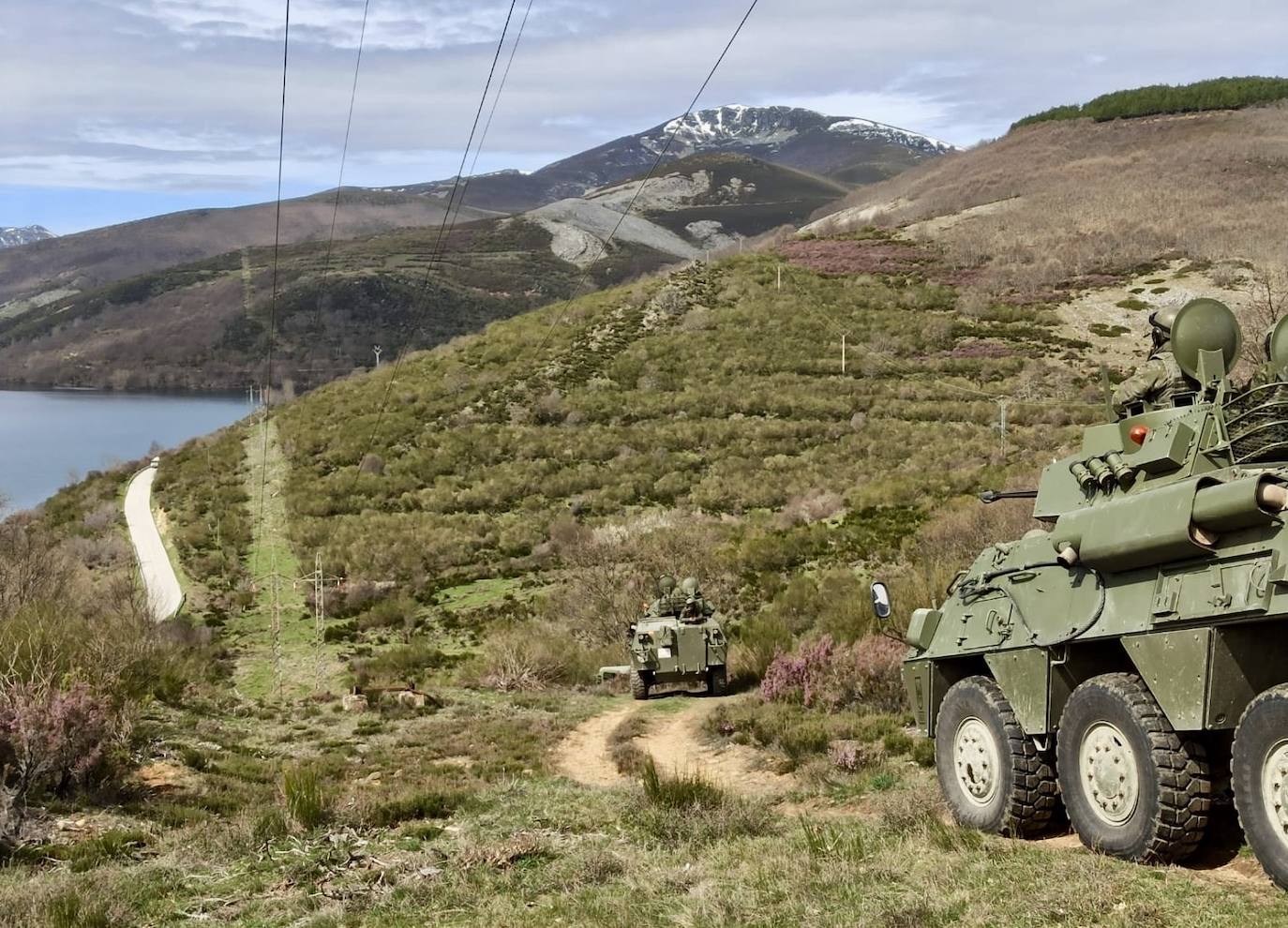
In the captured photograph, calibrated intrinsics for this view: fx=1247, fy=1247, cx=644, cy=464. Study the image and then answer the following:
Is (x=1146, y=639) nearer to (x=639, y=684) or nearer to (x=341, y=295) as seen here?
(x=639, y=684)

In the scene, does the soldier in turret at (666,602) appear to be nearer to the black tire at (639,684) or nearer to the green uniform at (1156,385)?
the black tire at (639,684)

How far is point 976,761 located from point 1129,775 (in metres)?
1.87

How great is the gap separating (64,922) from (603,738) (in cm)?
1115

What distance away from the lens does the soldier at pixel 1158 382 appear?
902cm

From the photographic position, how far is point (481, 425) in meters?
55.5

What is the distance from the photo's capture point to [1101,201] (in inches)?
3093

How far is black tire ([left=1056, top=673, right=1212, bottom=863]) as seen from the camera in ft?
24.2

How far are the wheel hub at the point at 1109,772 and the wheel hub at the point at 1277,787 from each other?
1.05 metres

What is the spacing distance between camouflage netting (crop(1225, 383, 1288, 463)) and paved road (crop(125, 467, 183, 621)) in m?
28.3

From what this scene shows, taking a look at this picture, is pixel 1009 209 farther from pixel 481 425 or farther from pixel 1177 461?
pixel 1177 461

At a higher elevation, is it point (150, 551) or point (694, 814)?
point (694, 814)

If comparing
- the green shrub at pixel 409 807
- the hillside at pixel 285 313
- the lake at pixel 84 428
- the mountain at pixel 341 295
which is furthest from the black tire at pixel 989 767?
the hillside at pixel 285 313

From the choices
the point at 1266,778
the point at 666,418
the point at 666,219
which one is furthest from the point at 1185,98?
the point at 1266,778

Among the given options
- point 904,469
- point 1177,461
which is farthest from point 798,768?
point 904,469
